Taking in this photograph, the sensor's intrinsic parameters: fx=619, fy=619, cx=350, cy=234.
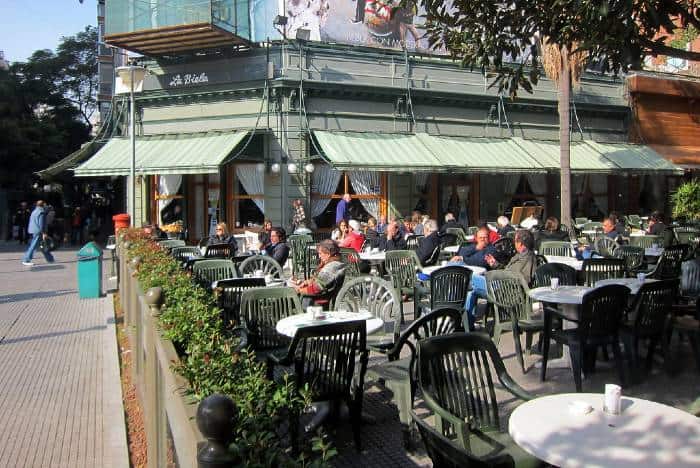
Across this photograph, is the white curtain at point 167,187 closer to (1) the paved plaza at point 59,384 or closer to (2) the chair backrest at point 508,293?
(1) the paved plaza at point 59,384

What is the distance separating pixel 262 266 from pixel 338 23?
11.4m

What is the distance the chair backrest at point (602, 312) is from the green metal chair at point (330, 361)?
2261mm

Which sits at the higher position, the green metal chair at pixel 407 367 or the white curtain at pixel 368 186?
the white curtain at pixel 368 186

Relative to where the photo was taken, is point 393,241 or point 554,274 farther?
point 393,241

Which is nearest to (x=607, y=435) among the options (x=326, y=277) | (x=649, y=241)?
(x=326, y=277)

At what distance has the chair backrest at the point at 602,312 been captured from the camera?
5.64 m

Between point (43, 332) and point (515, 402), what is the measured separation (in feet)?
22.1

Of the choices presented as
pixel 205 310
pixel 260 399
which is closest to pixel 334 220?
pixel 205 310

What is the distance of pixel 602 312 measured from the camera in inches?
228

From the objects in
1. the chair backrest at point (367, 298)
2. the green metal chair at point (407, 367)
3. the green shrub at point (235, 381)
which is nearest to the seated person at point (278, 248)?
the chair backrest at point (367, 298)

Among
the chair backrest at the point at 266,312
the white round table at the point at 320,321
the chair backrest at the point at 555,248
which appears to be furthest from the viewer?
the chair backrest at the point at 555,248

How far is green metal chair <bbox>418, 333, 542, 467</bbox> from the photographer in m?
3.47

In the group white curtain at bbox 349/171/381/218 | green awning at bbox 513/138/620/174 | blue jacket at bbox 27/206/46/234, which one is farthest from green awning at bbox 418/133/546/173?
blue jacket at bbox 27/206/46/234

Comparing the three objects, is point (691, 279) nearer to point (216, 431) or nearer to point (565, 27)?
point (565, 27)
